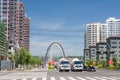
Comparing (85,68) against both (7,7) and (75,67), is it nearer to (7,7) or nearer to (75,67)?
(75,67)

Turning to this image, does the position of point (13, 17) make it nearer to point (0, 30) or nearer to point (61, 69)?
point (0, 30)

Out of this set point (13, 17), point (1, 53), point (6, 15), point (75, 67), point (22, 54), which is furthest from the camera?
point (13, 17)

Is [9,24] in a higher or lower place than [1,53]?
higher

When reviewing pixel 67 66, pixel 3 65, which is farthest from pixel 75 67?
pixel 3 65

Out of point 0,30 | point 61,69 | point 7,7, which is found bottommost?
point 61,69

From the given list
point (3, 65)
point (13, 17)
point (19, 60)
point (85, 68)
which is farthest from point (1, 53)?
point (85, 68)

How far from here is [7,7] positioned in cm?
18900

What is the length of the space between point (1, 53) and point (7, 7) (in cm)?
3805

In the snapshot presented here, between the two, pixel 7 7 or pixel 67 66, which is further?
pixel 7 7

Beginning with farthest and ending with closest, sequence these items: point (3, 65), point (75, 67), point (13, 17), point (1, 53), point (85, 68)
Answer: point (13, 17)
point (1, 53)
point (3, 65)
point (85, 68)
point (75, 67)

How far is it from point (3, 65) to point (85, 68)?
39462mm

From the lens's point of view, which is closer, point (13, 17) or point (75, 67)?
point (75, 67)

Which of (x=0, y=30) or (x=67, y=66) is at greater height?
(x=0, y=30)

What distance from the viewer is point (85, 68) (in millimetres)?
97000
